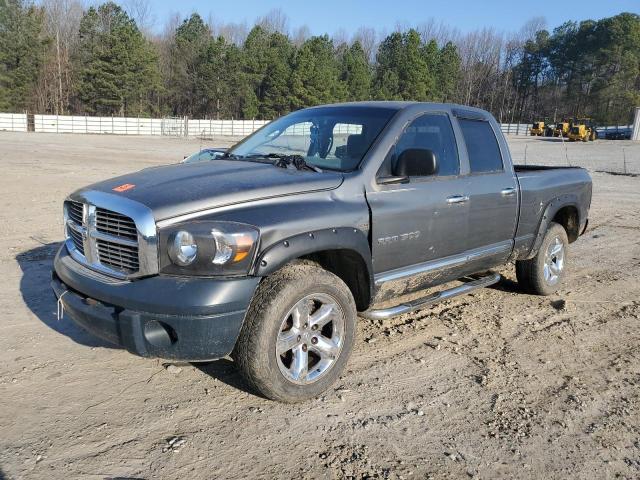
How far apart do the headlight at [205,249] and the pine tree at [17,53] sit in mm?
66036

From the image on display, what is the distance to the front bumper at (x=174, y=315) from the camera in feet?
10.0

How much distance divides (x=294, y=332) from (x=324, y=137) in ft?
5.47

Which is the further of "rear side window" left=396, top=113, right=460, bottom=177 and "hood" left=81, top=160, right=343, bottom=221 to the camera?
"rear side window" left=396, top=113, right=460, bottom=177

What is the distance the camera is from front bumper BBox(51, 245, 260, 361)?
3055 mm

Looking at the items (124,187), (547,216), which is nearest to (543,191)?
(547,216)

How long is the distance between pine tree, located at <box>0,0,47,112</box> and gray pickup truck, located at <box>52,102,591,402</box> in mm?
65349

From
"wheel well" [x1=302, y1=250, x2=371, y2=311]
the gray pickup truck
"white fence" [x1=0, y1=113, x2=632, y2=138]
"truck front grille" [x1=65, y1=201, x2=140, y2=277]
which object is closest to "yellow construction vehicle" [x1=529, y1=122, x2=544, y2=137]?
"white fence" [x1=0, y1=113, x2=632, y2=138]

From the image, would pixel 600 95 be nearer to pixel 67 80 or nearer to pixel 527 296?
pixel 67 80

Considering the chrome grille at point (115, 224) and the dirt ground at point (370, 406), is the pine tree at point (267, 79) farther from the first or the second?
the chrome grille at point (115, 224)

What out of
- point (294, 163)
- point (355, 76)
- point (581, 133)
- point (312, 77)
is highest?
point (355, 76)

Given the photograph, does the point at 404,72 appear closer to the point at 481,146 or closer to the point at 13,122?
the point at 13,122

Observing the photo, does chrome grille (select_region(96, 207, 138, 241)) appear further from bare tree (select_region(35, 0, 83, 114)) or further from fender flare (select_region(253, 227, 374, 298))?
bare tree (select_region(35, 0, 83, 114))

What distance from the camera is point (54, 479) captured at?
9.12 feet

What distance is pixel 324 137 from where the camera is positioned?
4.41m
